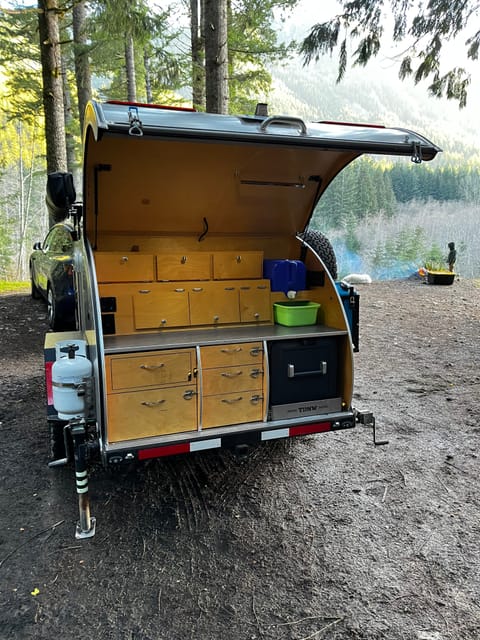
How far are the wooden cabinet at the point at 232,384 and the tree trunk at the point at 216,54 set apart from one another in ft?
13.5

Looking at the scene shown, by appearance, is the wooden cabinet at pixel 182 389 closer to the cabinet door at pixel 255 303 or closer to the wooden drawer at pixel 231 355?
the wooden drawer at pixel 231 355

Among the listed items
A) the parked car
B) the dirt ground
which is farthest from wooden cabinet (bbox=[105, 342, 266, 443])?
the parked car

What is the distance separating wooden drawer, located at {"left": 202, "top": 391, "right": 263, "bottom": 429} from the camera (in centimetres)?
286

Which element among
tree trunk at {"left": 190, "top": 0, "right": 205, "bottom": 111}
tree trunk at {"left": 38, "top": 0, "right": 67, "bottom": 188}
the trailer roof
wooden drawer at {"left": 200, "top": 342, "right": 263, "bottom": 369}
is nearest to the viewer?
the trailer roof

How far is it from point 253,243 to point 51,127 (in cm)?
566

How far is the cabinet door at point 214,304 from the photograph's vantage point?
11.8ft

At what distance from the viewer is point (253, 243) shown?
390cm

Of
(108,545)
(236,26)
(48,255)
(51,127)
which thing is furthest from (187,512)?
(236,26)

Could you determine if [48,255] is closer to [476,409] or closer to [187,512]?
[187,512]

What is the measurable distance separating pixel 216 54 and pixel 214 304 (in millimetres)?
3796

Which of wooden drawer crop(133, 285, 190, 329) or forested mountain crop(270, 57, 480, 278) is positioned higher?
forested mountain crop(270, 57, 480, 278)

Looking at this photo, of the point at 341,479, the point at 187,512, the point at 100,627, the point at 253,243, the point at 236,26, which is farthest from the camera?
the point at 236,26

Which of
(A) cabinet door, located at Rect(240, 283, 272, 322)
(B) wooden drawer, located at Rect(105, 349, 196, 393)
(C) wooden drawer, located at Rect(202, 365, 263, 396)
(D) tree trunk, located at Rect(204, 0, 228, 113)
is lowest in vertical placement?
(C) wooden drawer, located at Rect(202, 365, 263, 396)

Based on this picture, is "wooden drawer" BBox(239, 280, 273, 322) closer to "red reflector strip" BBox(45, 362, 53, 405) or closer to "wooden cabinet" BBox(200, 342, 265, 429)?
"wooden cabinet" BBox(200, 342, 265, 429)
